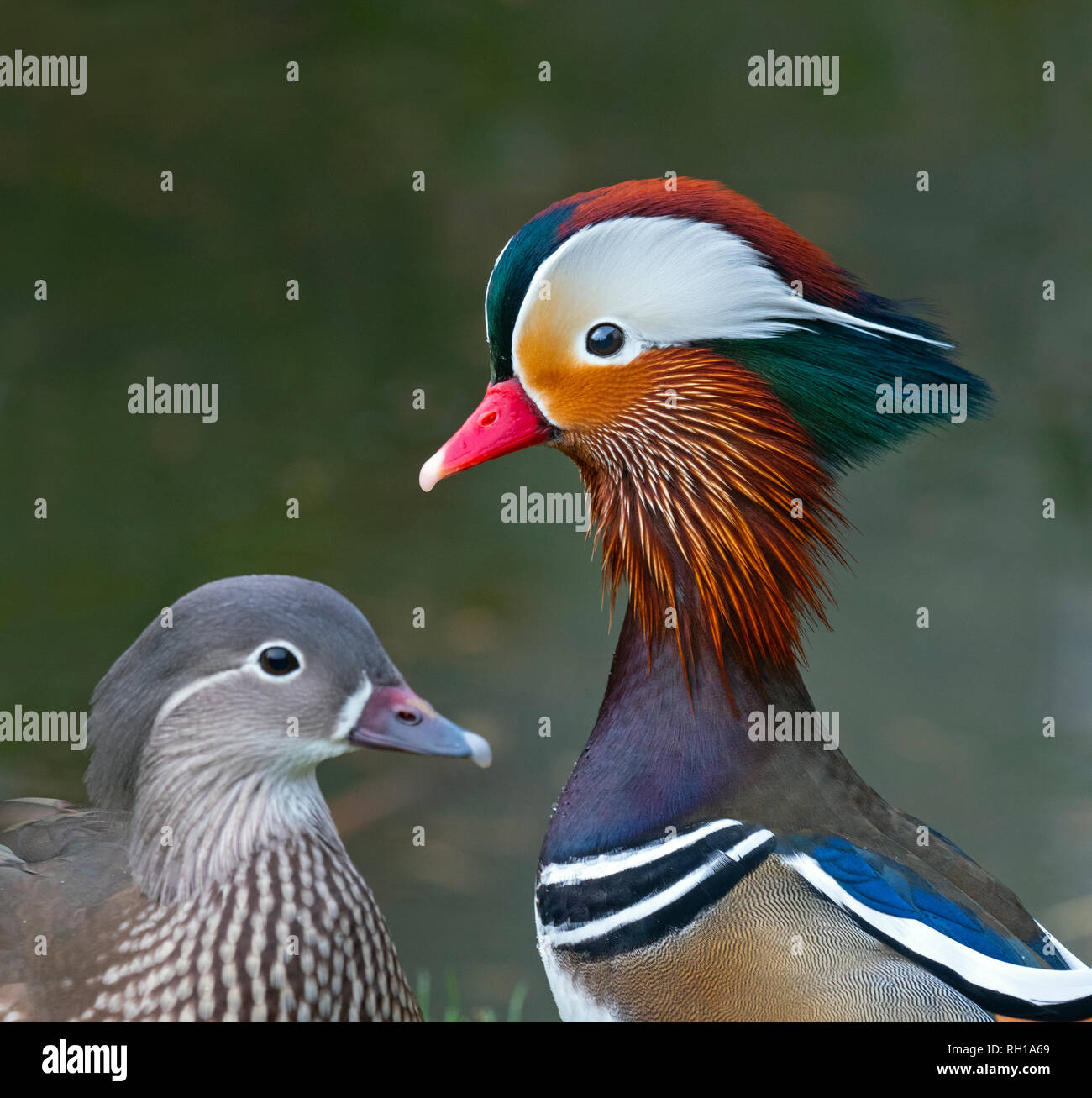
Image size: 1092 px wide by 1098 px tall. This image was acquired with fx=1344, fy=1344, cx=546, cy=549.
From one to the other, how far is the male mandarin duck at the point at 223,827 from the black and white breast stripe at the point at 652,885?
0.72 feet

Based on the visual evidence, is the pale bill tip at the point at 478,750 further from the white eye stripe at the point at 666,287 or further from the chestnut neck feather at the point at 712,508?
the white eye stripe at the point at 666,287

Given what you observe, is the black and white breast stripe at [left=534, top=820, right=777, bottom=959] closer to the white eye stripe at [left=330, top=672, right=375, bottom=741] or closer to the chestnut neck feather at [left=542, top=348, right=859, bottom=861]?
the chestnut neck feather at [left=542, top=348, right=859, bottom=861]

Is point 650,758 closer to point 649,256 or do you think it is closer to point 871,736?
point 649,256

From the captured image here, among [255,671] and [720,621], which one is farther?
[720,621]

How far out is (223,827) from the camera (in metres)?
1.36

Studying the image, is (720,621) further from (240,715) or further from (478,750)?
(240,715)
